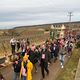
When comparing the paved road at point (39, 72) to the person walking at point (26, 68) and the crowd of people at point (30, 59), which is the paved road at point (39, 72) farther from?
the person walking at point (26, 68)

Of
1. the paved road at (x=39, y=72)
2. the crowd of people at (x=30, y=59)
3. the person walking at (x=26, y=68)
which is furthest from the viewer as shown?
the paved road at (x=39, y=72)

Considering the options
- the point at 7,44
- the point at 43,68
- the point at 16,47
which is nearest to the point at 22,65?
the point at 43,68

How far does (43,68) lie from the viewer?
1766 cm

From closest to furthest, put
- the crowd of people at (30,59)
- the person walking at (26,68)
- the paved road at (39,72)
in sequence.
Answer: the person walking at (26,68)
the crowd of people at (30,59)
the paved road at (39,72)

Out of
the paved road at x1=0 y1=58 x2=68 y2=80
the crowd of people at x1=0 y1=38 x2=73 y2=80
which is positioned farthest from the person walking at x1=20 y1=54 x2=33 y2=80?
the paved road at x1=0 y1=58 x2=68 y2=80

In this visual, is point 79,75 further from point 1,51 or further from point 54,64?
point 1,51

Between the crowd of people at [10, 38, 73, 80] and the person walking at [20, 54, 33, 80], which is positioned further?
the crowd of people at [10, 38, 73, 80]

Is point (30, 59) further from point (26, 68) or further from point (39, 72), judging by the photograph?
point (26, 68)

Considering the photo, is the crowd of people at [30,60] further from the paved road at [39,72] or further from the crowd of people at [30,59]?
the paved road at [39,72]

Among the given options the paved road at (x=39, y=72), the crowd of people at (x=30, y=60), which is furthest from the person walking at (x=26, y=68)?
the paved road at (x=39, y=72)

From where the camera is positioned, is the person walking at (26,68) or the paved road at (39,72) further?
the paved road at (39,72)

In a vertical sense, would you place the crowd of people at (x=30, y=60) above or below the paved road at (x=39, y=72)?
above

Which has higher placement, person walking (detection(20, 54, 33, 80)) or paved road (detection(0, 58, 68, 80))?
person walking (detection(20, 54, 33, 80))

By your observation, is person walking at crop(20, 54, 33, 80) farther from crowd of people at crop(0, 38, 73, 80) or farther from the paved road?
the paved road
